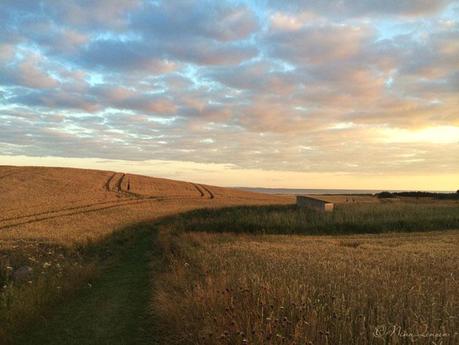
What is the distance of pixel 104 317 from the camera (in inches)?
423

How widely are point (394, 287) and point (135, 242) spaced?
18.7 m

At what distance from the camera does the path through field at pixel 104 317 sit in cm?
922

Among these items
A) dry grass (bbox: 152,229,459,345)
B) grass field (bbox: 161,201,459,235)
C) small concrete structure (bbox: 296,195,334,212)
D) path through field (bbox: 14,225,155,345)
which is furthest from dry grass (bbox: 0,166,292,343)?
small concrete structure (bbox: 296,195,334,212)

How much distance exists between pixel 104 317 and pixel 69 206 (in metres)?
32.8

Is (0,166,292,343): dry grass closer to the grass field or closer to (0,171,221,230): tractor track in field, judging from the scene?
(0,171,221,230): tractor track in field

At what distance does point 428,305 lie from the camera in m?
7.66

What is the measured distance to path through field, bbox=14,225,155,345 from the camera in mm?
9219

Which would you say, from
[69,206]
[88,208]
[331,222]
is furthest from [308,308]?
[69,206]

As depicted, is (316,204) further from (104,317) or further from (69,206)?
(104,317)

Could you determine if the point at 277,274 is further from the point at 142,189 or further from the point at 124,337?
the point at 142,189

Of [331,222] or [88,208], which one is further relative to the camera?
[88,208]

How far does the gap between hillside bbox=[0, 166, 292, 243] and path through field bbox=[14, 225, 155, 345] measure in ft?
28.8

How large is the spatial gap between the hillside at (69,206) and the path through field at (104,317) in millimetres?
8763

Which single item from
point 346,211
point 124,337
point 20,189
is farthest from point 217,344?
point 20,189
